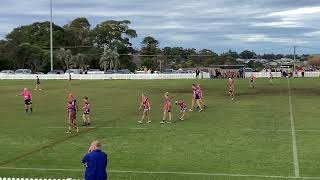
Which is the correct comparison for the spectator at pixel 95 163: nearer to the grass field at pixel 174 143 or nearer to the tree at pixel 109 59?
the grass field at pixel 174 143

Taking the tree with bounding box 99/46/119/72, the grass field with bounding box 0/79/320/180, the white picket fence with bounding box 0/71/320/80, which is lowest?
the grass field with bounding box 0/79/320/180

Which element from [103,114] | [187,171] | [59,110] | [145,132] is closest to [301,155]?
[187,171]

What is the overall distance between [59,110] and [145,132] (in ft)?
42.5

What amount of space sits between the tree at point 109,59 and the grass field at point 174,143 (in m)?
98.9

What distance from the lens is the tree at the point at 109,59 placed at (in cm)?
13800

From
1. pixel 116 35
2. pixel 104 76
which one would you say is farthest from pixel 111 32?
pixel 104 76

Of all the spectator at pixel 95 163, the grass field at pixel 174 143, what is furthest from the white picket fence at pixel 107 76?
the spectator at pixel 95 163

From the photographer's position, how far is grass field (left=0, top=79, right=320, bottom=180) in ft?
58.0

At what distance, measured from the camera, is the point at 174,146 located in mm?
22297

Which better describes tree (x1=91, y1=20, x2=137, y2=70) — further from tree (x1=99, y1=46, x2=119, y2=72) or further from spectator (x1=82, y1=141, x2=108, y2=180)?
spectator (x1=82, y1=141, x2=108, y2=180)

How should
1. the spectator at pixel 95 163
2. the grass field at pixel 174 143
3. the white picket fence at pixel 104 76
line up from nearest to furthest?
1. the spectator at pixel 95 163
2. the grass field at pixel 174 143
3. the white picket fence at pixel 104 76

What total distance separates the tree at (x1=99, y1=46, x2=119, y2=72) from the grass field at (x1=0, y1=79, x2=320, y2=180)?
9887cm

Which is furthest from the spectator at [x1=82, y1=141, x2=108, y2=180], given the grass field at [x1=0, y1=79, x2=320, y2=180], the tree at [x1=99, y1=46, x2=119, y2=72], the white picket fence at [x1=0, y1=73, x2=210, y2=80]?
the tree at [x1=99, y1=46, x2=119, y2=72]

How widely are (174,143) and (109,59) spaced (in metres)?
116
